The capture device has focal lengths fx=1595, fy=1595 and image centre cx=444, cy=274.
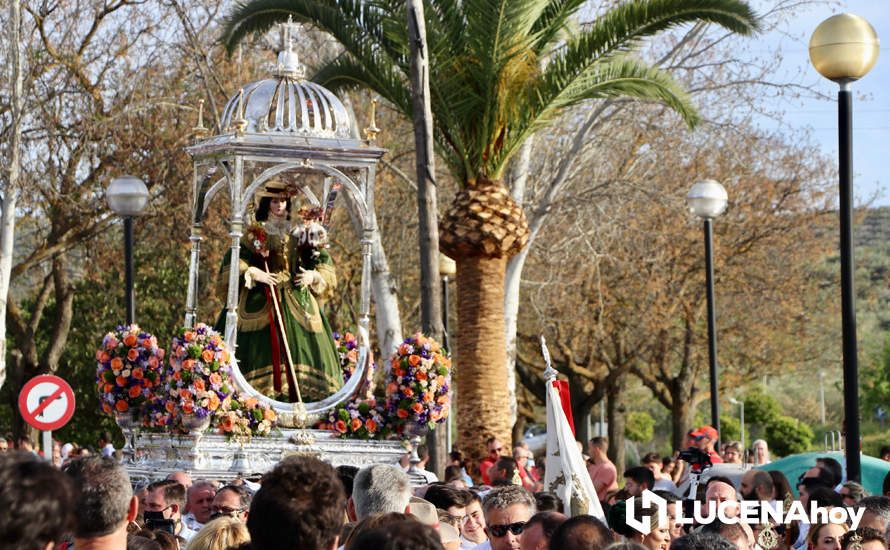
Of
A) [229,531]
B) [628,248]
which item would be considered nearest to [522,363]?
[628,248]

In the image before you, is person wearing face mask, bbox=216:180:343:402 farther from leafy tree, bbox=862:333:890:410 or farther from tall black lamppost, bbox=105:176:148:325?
leafy tree, bbox=862:333:890:410

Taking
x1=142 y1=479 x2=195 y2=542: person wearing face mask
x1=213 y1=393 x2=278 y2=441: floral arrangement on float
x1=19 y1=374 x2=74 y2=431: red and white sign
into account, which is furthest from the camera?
x1=19 y1=374 x2=74 y2=431: red and white sign

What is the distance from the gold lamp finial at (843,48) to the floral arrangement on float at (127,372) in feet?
21.6

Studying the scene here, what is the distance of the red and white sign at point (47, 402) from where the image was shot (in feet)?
50.5

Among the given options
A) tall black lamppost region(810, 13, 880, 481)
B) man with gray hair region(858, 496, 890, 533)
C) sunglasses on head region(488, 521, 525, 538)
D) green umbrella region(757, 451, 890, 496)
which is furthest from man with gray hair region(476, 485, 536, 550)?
green umbrella region(757, 451, 890, 496)

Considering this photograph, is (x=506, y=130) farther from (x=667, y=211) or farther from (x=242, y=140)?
(x=667, y=211)

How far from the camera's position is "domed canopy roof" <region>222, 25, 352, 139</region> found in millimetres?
14852

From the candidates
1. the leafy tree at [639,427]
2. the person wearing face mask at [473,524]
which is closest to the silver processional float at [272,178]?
the person wearing face mask at [473,524]

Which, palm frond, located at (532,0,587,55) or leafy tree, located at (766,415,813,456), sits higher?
palm frond, located at (532,0,587,55)

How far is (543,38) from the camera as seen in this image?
61.8ft

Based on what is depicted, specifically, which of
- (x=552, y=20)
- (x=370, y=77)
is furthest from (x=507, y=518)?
(x=370, y=77)

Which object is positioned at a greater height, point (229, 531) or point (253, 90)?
point (253, 90)

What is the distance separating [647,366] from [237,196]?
26553mm

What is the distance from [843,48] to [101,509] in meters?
8.03
